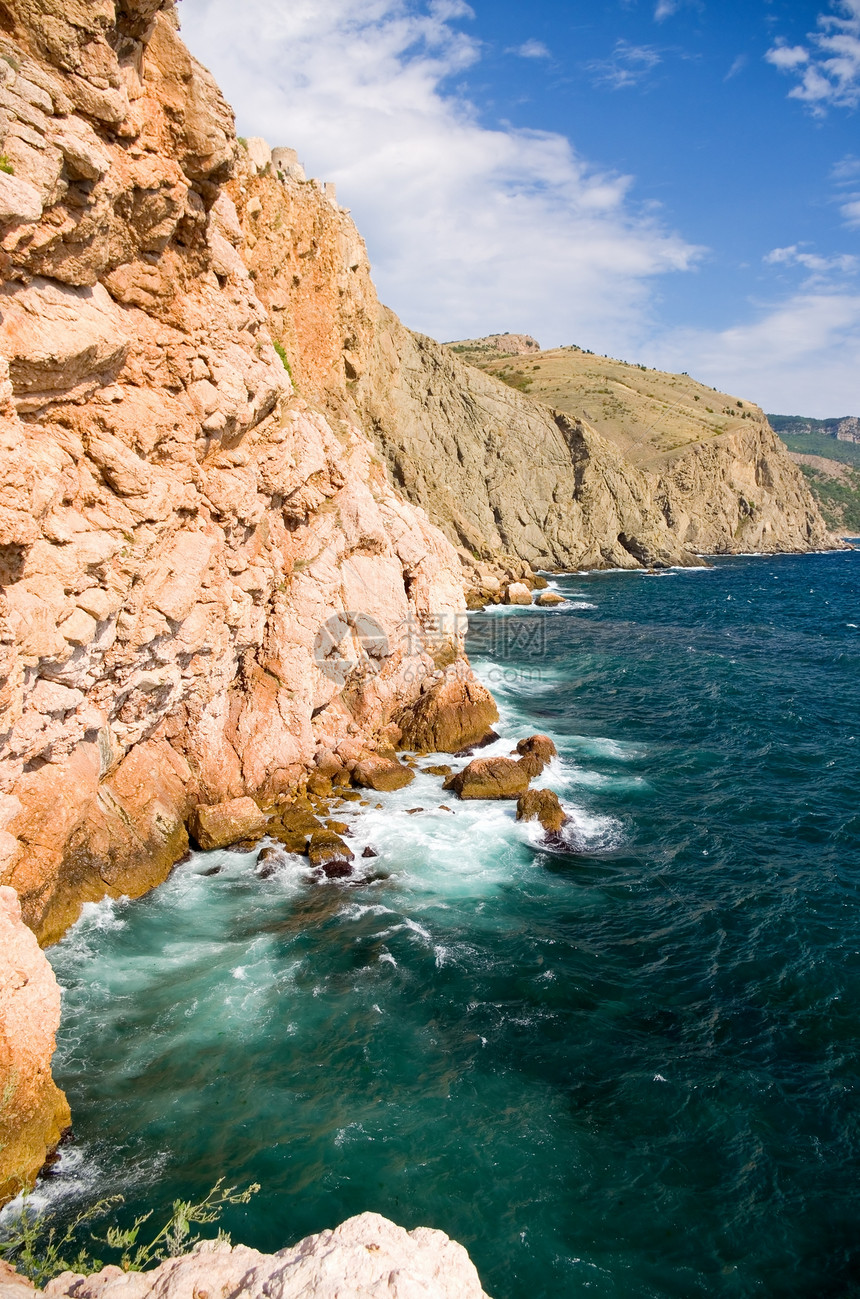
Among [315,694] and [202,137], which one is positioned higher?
[202,137]

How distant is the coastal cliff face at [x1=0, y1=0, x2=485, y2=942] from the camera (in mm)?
13297

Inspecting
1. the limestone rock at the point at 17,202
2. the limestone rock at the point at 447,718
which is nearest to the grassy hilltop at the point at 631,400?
the limestone rock at the point at 447,718

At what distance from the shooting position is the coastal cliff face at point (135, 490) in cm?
1330

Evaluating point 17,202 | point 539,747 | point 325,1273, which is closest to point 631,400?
point 539,747

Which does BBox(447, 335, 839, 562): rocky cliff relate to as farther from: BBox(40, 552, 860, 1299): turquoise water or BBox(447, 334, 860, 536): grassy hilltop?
BBox(40, 552, 860, 1299): turquoise water

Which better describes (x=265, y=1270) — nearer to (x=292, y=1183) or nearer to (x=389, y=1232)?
(x=389, y=1232)

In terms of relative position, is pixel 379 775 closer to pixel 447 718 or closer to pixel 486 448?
pixel 447 718

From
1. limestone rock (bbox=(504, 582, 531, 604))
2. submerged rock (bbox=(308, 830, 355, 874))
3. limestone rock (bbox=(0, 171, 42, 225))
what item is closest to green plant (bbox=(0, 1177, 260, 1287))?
submerged rock (bbox=(308, 830, 355, 874))

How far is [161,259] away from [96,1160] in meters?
18.8

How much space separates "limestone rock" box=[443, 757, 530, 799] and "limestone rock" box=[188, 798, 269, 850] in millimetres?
7032

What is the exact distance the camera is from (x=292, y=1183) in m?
11.1

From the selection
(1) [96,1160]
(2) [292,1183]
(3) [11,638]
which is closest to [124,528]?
(3) [11,638]

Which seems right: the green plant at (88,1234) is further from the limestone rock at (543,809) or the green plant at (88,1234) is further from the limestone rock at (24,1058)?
the limestone rock at (543,809)

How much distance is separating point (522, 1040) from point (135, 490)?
1472 centimetres
